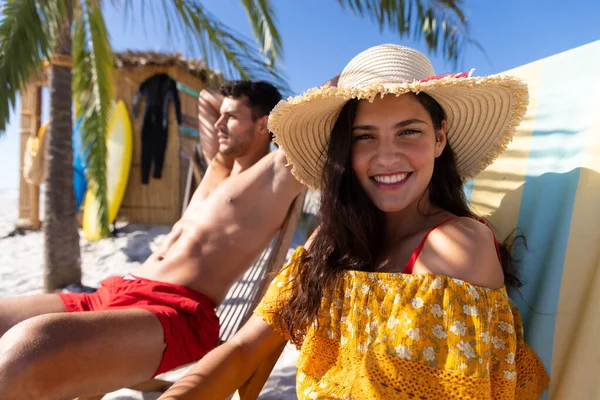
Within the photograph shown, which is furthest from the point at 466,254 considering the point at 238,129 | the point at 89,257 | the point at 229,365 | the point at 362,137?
the point at 89,257

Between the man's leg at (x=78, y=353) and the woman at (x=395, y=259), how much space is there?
47cm

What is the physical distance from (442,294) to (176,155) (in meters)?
8.13

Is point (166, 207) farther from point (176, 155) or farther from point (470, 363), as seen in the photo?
point (470, 363)

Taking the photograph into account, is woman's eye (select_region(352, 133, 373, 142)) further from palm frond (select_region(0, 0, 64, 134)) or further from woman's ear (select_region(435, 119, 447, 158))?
palm frond (select_region(0, 0, 64, 134))

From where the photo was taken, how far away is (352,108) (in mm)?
1258

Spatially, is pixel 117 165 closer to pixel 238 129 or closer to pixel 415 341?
pixel 238 129

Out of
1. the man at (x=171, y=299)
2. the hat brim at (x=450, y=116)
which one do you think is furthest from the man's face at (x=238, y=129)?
the hat brim at (x=450, y=116)

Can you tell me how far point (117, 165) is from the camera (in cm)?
845

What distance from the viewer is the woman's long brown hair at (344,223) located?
1.20m

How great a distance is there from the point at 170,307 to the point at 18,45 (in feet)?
9.22

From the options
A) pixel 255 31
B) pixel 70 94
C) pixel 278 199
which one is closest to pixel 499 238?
pixel 278 199

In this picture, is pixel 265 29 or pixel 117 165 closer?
pixel 265 29

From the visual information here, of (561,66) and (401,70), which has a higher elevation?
(561,66)

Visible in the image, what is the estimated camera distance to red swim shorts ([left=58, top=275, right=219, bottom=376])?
70.3 inches
